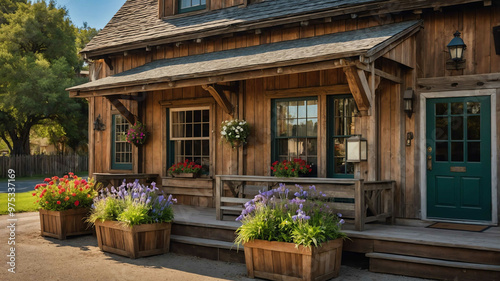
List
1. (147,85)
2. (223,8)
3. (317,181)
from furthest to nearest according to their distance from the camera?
(223,8)
(147,85)
(317,181)

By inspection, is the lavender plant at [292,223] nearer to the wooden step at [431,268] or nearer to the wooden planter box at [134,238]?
the wooden step at [431,268]

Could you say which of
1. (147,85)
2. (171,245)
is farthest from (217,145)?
(171,245)

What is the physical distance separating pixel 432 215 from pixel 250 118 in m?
3.86

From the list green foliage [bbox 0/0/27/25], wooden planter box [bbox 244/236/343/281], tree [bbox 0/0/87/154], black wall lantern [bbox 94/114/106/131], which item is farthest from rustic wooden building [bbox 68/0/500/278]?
green foliage [bbox 0/0/27/25]

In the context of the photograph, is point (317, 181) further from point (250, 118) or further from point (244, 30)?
point (244, 30)

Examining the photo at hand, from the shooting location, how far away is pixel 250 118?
9.62m

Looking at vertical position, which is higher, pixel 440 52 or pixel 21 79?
pixel 21 79

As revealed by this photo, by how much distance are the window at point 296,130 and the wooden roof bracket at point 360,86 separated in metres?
1.77

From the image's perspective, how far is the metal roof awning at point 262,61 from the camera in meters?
6.85

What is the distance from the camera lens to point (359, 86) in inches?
268

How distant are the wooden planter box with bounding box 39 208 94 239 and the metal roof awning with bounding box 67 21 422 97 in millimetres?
2664

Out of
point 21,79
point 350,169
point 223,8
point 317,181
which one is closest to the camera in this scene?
point 317,181

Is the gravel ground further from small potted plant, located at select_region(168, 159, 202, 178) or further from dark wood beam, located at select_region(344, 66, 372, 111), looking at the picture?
small potted plant, located at select_region(168, 159, 202, 178)

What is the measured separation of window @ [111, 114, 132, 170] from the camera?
11711 mm
